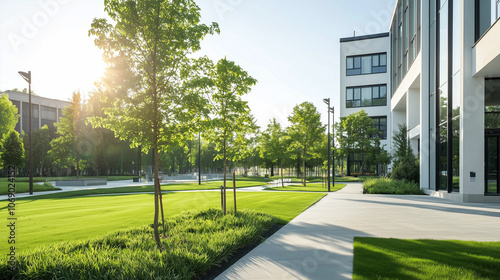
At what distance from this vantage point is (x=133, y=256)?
597 centimetres

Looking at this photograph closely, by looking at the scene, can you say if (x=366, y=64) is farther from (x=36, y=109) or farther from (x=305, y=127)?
(x=36, y=109)

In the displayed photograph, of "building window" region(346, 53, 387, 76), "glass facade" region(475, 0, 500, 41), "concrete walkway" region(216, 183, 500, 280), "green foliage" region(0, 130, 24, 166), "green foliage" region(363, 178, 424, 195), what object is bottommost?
"green foliage" region(363, 178, 424, 195)

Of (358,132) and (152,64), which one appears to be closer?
(152,64)

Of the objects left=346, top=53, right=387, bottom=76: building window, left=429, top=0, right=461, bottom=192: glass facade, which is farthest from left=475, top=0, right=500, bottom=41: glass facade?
left=346, top=53, right=387, bottom=76: building window

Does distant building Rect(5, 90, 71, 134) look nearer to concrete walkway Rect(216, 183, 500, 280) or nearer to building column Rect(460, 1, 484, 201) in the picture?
concrete walkway Rect(216, 183, 500, 280)

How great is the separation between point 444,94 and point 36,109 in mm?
81040

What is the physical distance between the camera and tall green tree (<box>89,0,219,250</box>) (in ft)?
23.4

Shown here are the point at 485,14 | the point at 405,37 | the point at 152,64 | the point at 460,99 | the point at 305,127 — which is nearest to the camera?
the point at 152,64

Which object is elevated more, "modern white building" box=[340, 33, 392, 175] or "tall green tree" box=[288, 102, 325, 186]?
"modern white building" box=[340, 33, 392, 175]

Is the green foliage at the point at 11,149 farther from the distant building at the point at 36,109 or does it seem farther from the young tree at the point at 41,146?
the distant building at the point at 36,109

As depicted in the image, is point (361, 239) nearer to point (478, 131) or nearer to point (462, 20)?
point (478, 131)

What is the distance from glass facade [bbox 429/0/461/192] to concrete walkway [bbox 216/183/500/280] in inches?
217

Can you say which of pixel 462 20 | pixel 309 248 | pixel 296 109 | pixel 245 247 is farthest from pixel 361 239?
pixel 296 109

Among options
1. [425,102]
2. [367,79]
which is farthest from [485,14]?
[367,79]
